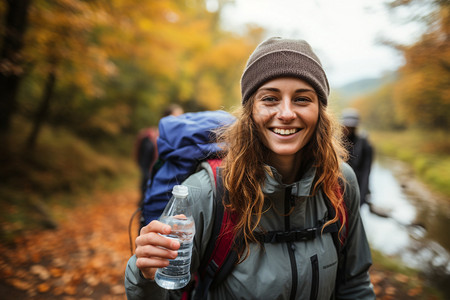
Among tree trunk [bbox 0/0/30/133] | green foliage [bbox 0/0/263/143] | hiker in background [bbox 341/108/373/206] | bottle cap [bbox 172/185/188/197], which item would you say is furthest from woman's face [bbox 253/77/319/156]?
tree trunk [bbox 0/0/30/133]

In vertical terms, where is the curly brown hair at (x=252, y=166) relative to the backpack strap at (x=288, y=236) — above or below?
above

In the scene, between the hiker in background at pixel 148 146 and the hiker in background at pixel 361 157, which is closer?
the hiker in background at pixel 361 157

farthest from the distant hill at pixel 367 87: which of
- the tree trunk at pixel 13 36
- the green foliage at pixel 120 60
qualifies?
the tree trunk at pixel 13 36

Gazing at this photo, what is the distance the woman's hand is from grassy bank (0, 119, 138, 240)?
543cm

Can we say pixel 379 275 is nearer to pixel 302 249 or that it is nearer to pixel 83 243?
pixel 302 249

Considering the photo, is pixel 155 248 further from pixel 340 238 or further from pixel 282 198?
pixel 340 238

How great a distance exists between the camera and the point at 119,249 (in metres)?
5.62

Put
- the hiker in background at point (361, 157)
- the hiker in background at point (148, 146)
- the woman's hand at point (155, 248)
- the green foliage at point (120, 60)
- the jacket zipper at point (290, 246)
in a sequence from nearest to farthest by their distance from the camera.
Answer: the woman's hand at point (155, 248) → the jacket zipper at point (290, 246) → the hiker in background at point (361, 157) → the hiker in background at point (148, 146) → the green foliage at point (120, 60)

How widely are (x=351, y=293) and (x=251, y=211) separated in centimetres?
89

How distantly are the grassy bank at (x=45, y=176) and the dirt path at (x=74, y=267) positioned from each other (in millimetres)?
481

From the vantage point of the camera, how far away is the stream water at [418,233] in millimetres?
4336

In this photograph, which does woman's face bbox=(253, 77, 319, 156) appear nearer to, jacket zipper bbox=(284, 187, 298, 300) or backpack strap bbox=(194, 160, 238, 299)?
jacket zipper bbox=(284, 187, 298, 300)

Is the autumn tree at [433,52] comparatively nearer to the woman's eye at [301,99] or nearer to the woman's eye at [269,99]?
the woman's eye at [301,99]

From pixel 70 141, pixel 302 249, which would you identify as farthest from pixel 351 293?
pixel 70 141
